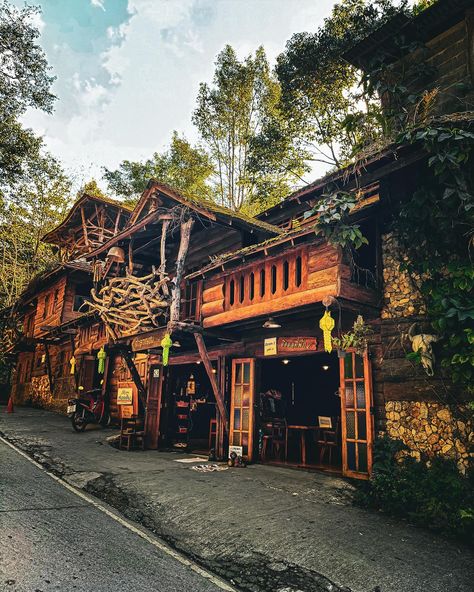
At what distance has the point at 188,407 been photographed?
14.8m

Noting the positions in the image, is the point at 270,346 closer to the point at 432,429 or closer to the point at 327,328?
the point at 327,328

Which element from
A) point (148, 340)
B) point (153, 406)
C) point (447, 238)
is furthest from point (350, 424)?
point (153, 406)

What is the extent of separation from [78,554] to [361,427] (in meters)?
5.48

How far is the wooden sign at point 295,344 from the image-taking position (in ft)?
30.8

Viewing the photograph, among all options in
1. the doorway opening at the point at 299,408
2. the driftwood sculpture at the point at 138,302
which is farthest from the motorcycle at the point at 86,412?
the doorway opening at the point at 299,408

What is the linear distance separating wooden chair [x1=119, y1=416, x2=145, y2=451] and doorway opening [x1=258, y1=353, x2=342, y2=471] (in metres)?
4.05

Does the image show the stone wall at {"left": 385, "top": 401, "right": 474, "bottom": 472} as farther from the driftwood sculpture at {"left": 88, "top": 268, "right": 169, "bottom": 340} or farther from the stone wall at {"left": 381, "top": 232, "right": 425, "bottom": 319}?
the driftwood sculpture at {"left": 88, "top": 268, "right": 169, "bottom": 340}

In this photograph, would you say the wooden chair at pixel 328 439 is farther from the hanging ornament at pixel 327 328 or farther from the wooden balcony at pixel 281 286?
the hanging ornament at pixel 327 328

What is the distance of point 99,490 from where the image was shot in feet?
24.7

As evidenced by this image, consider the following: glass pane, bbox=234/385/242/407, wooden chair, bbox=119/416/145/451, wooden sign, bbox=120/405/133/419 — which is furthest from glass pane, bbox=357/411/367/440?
wooden sign, bbox=120/405/133/419

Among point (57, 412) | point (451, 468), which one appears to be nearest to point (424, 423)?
point (451, 468)

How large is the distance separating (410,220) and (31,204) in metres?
29.8

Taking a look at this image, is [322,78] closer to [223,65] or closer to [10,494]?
[223,65]

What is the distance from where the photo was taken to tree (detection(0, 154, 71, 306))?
2933 centimetres
